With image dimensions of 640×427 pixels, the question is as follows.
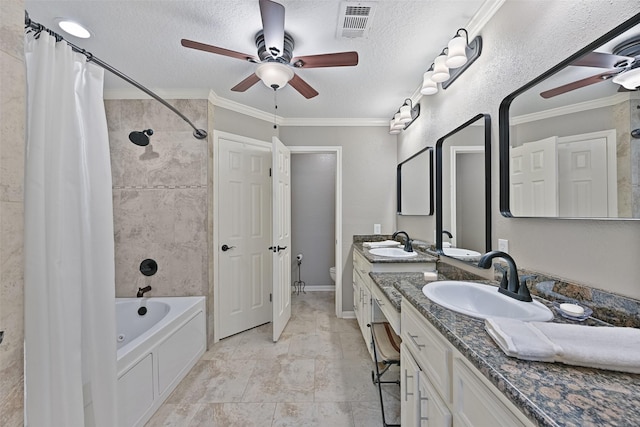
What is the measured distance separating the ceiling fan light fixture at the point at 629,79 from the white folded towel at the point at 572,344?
28.6 inches

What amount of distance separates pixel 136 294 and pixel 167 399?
3.57ft

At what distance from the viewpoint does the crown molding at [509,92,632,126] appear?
80cm

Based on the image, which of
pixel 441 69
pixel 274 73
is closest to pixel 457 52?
pixel 441 69

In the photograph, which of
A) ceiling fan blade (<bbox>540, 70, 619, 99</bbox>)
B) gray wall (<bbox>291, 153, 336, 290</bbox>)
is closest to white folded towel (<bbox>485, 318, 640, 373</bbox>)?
ceiling fan blade (<bbox>540, 70, 619, 99</bbox>)

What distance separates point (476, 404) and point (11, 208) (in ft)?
4.65

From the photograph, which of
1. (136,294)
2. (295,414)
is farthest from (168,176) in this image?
(295,414)

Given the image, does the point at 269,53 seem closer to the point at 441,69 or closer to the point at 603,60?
the point at 441,69

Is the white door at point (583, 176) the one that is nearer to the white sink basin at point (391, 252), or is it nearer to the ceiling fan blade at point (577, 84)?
the ceiling fan blade at point (577, 84)

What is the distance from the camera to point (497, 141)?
4.42 ft

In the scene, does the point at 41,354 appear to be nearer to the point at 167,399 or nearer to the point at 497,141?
the point at 167,399

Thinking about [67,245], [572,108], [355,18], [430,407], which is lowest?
[430,407]

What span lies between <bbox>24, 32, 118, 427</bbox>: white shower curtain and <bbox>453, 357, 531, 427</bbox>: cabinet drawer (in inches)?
51.5

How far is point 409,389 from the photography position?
1.14 meters

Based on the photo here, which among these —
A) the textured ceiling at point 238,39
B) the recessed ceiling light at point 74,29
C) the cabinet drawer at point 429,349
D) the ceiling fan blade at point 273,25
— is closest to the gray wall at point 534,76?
the textured ceiling at point 238,39
